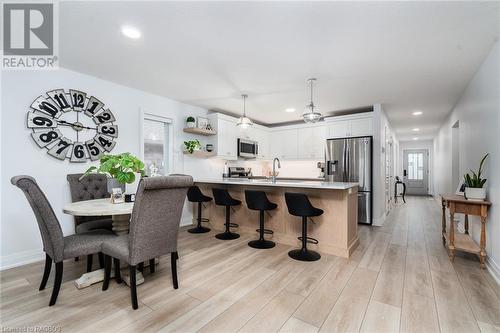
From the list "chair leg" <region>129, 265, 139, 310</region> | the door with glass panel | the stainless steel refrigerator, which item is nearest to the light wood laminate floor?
"chair leg" <region>129, 265, 139, 310</region>

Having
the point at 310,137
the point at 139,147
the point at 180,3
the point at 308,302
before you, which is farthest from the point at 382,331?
the point at 310,137

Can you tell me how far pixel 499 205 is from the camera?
2.45 meters

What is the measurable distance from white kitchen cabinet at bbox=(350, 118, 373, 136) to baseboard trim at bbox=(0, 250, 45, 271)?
18.9 ft

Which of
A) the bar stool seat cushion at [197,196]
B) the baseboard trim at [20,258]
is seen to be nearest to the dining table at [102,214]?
the baseboard trim at [20,258]

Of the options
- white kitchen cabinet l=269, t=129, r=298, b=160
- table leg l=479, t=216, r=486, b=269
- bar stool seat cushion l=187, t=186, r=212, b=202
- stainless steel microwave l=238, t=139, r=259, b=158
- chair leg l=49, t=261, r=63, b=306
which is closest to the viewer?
chair leg l=49, t=261, r=63, b=306

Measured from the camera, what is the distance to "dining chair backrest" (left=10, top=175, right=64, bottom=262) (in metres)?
1.82

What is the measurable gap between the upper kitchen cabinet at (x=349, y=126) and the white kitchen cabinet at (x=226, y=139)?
7.36 feet

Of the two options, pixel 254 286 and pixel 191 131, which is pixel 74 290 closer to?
pixel 254 286

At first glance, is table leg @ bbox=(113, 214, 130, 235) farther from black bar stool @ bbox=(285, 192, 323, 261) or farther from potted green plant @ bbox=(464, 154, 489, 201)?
potted green plant @ bbox=(464, 154, 489, 201)

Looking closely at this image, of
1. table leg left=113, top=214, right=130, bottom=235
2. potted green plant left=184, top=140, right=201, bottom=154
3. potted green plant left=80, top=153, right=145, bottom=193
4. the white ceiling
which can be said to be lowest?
table leg left=113, top=214, right=130, bottom=235

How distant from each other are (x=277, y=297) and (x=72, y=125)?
3413 mm

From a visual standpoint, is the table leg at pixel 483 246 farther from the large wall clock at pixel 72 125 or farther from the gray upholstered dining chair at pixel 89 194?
the large wall clock at pixel 72 125

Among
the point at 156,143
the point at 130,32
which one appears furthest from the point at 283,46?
the point at 156,143

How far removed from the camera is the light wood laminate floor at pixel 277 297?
1728mm
